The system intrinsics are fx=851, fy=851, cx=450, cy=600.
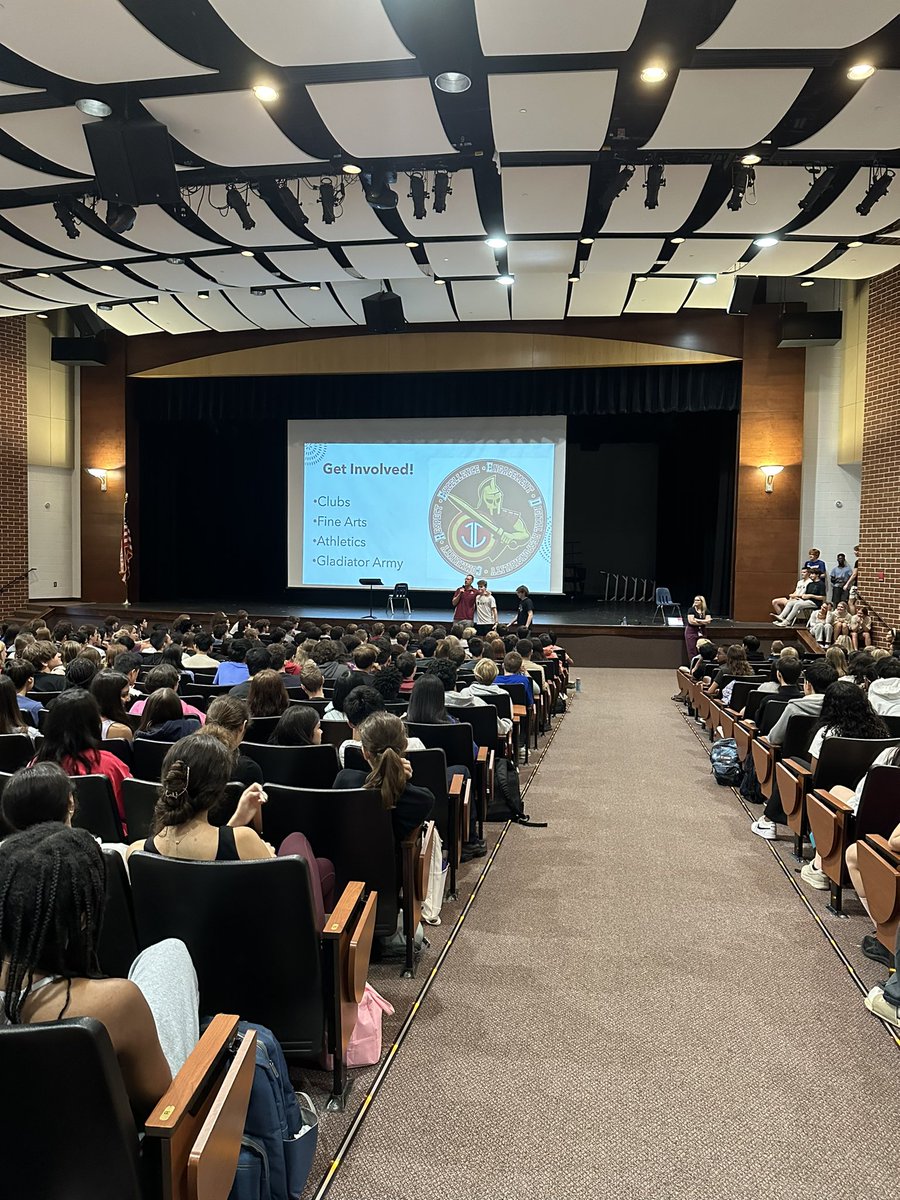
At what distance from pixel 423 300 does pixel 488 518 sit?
13.5 ft

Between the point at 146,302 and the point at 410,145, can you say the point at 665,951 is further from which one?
the point at 146,302

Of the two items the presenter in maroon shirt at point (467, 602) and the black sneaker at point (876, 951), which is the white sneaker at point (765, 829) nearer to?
the black sneaker at point (876, 951)

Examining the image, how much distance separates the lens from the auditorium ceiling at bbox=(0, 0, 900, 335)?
14.7 feet

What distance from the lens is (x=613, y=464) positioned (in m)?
18.6

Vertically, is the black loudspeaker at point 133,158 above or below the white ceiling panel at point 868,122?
below

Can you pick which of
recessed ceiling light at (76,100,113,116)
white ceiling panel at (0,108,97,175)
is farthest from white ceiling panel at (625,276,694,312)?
recessed ceiling light at (76,100,113,116)

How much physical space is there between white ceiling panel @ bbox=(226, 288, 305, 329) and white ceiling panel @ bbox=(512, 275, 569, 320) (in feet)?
11.3

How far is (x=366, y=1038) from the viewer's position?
2.64 metres

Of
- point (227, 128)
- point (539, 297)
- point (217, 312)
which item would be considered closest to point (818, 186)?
point (227, 128)

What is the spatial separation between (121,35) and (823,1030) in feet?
18.5

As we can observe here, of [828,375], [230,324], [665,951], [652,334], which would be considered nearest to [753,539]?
[828,375]

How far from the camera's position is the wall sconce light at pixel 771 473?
13391mm

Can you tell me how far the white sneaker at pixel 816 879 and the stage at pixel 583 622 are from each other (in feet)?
25.2

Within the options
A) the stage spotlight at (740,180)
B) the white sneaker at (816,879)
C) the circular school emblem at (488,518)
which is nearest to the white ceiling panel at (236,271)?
the stage spotlight at (740,180)
